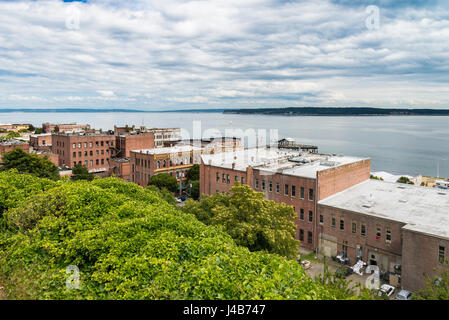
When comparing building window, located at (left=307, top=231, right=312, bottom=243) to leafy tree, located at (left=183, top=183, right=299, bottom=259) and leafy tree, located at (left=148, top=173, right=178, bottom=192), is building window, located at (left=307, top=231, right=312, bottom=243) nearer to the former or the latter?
leafy tree, located at (left=183, top=183, right=299, bottom=259)

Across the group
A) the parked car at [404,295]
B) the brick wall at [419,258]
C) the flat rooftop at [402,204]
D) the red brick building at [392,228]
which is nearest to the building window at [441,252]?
the red brick building at [392,228]

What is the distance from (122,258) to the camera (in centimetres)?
1300

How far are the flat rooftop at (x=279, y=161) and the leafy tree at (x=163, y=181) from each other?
11.5 m

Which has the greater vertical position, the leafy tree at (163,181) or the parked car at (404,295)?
the leafy tree at (163,181)

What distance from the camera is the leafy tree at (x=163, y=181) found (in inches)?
2586

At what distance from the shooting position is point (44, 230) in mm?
16297

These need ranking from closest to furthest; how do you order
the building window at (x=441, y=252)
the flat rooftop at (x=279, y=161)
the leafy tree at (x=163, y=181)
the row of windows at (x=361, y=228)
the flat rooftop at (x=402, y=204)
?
1. the building window at (x=441, y=252)
2. the flat rooftop at (x=402, y=204)
3. the row of windows at (x=361, y=228)
4. the flat rooftop at (x=279, y=161)
5. the leafy tree at (x=163, y=181)

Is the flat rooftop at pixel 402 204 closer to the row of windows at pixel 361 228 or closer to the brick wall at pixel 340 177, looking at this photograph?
the brick wall at pixel 340 177

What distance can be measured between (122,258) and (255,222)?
56.0 feet

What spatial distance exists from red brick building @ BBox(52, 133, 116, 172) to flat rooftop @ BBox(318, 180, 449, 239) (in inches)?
2597

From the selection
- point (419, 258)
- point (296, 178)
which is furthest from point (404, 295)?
point (296, 178)

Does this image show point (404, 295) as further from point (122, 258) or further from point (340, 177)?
point (122, 258)

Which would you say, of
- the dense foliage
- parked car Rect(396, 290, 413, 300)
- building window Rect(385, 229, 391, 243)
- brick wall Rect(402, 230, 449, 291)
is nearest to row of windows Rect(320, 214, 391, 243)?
building window Rect(385, 229, 391, 243)

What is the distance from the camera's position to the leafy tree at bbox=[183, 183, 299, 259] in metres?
27.3
